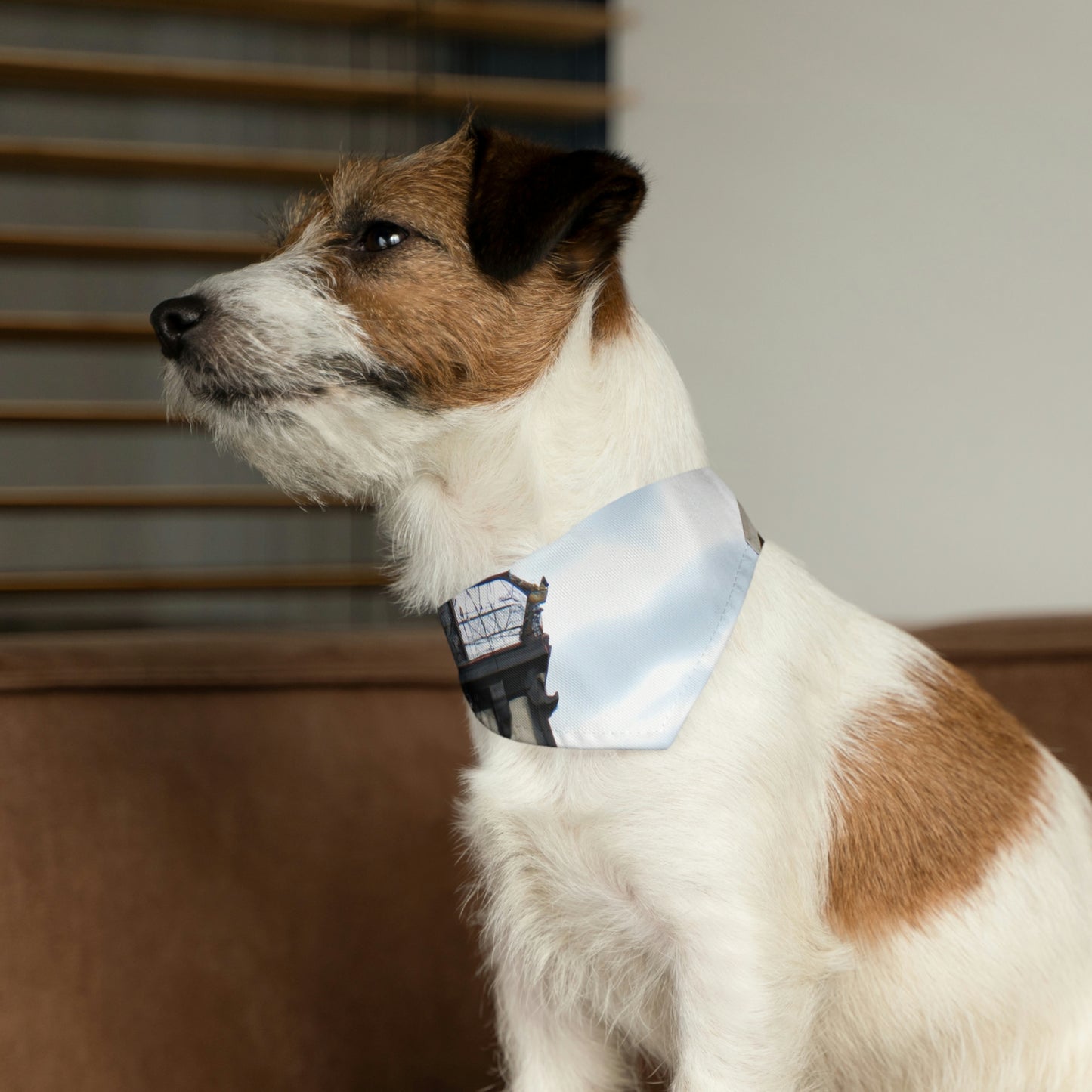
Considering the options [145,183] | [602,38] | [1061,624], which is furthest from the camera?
[145,183]

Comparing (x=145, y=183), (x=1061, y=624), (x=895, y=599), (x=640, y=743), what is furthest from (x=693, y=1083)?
(x=145, y=183)

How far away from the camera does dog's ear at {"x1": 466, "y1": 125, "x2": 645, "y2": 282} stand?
3.32 feet

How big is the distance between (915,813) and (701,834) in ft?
0.79

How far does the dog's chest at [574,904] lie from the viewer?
3.24 ft

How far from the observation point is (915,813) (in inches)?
41.8

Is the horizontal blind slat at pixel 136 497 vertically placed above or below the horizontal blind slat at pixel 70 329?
below

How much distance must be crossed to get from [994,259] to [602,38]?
1996 millimetres

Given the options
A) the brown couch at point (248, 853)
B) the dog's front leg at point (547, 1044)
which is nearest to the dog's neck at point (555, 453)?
the dog's front leg at point (547, 1044)

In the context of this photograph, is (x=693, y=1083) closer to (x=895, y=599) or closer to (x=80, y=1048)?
(x=80, y=1048)

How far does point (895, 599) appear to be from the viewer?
2211mm

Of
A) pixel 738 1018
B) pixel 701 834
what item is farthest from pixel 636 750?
pixel 738 1018

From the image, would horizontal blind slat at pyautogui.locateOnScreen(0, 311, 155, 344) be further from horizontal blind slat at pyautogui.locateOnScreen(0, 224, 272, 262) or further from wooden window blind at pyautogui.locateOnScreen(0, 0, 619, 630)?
horizontal blind slat at pyautogui.locateOnScreen(0, 224, 272, 262)

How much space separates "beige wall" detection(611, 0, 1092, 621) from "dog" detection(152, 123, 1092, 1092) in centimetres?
93

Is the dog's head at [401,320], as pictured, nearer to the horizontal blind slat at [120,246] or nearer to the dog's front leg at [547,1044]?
the dog's front leg at [547,1044]
